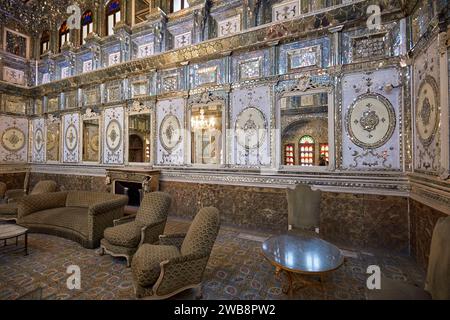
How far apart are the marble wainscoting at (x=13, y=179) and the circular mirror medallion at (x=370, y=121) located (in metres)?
13.4

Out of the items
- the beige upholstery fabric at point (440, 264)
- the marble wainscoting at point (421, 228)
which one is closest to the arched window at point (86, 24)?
the beige upholstery fabric at point (440, 264)

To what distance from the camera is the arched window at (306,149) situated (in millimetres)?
11648

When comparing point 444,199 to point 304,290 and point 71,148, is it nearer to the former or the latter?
point 304,290

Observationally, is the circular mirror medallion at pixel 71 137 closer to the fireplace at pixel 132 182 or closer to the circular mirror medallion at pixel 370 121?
the fireplace at pixel 132 182

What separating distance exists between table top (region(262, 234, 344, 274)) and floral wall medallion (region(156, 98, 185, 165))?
13.9 ft

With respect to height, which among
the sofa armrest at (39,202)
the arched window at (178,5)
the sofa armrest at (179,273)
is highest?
the arched window at (178,5)

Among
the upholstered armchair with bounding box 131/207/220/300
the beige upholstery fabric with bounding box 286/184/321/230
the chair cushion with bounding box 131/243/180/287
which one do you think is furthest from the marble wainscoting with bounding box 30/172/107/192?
the beige upholstery fabric with bounding box 286/184/321/230

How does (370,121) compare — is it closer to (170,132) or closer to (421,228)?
(421,228)

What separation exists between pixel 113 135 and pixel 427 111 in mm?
8664

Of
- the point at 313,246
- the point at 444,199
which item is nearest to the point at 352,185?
the point at 444,199

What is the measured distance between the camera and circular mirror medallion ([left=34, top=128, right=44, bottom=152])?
9602 mm

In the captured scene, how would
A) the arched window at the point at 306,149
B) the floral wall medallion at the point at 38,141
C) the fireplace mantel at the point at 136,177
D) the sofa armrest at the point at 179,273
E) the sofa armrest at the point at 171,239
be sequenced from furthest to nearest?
the arched window at the point at 306,149, the floral wall medallion at the point at 38,141, the fireplace mantel at the point at 136,177, the sofa armrest at the point at 171,239, the sofa armrest at the point at 179,273

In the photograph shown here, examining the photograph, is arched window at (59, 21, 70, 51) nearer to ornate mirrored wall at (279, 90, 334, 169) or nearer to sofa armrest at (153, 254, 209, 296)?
ornate mirrored wall at (279, 90, 334, 169)

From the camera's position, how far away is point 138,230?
3.58 metres
